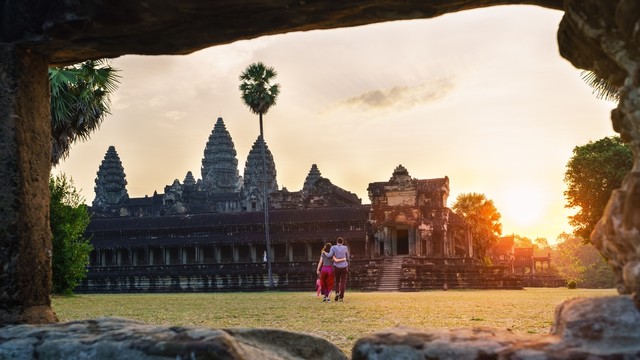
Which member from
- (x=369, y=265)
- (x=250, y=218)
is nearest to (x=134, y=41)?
(x=369, y=265)

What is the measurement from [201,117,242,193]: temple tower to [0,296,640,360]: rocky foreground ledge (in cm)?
8068

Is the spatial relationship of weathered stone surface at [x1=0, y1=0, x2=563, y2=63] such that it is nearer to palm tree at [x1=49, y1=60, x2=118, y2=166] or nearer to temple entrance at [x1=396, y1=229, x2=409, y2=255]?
palm tree at [x1=49, y1=60, x2=118, y2=166]

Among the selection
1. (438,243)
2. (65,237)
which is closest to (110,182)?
(438,243)

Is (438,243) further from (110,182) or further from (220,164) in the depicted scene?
(110,182)

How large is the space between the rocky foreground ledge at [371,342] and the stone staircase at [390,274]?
30.6 meters

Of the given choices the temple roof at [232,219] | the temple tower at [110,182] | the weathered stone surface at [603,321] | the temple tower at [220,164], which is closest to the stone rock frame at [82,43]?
the weathered stone surface at [603,321]

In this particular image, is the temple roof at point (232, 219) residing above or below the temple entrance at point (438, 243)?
above

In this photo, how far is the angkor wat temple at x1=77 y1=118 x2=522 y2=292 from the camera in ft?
122

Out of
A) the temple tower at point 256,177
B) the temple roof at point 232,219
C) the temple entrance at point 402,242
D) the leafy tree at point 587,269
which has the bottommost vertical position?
the leafy tree at point 587,269

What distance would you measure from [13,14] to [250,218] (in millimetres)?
44280

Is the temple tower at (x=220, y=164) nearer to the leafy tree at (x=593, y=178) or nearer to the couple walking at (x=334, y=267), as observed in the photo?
the leafy tree at (x=593, y=178)

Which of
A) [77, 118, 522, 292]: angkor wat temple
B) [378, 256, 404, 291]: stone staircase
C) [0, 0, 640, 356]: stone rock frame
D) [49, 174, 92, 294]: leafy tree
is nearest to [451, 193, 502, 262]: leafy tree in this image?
[77, 118, 522, 292]: angkor wat temple

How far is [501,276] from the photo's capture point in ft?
122

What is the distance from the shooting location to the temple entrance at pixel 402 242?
4478 centimetres
